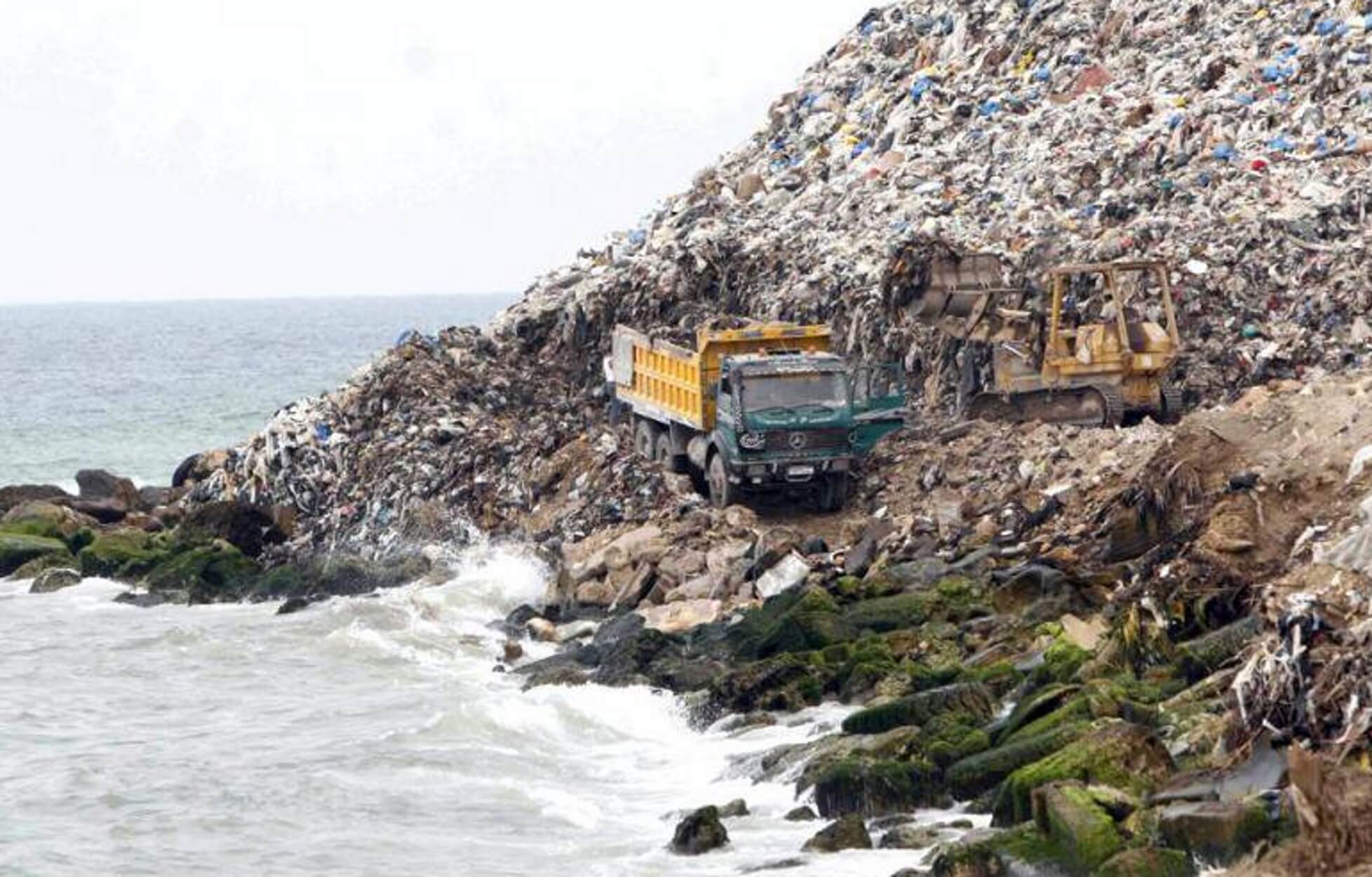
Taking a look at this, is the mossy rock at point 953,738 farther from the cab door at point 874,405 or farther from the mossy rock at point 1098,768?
the cab door at point 874,405

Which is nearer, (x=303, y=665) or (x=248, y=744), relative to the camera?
(x=248, y=744)

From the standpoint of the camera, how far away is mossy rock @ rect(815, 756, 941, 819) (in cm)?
1642

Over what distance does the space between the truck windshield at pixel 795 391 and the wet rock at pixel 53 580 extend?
978cm

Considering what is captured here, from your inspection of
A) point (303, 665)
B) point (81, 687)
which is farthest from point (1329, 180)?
point (81, 687)

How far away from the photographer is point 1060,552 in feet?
71.3

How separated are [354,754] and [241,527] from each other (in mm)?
9986

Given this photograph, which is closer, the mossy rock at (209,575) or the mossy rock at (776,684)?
the mossy rock at (776,684)

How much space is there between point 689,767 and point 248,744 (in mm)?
4357

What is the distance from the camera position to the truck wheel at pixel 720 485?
25641 millimetres

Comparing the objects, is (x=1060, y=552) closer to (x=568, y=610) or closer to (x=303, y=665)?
(x=568, y=610)

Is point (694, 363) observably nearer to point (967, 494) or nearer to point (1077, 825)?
point (967, 494)

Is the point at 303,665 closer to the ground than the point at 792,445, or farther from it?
closer to the ground

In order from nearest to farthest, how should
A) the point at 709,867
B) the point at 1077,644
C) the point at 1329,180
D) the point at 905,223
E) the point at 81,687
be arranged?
the point at 709,867 → the point at 1077,644 → the point at 81,687 → the point at 1329,180 → the point at 905,223

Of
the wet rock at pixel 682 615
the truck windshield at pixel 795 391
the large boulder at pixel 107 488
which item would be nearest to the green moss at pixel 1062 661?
the wet rock at pixel 682 615
